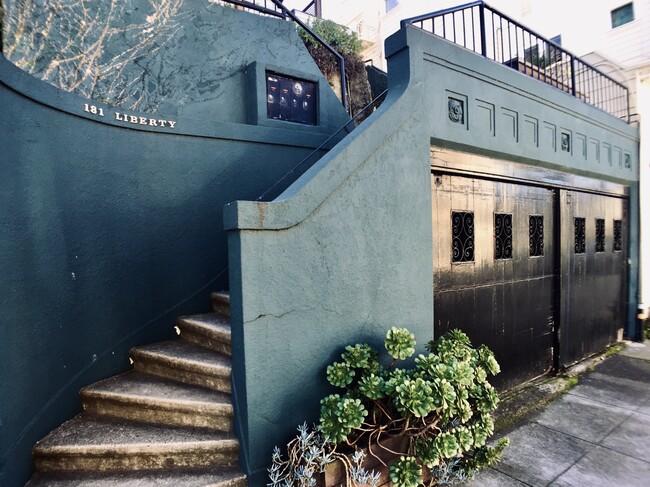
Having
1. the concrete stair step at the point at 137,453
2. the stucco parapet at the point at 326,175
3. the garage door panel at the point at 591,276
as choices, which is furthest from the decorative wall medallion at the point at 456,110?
the concrete stair step at the point at 137,453

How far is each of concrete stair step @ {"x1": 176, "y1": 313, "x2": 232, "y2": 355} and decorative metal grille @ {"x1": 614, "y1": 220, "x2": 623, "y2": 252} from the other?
8070 mm

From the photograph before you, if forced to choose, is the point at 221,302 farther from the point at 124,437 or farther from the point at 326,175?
the point at 326,175

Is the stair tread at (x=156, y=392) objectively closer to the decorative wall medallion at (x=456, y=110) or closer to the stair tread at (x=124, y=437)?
the stair tread at (x=124, y=437)

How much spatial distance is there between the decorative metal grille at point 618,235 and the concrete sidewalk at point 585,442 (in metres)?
3.07

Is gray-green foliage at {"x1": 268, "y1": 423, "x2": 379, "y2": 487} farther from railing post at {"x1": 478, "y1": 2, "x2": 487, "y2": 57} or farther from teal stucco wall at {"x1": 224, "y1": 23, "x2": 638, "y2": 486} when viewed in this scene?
railing post at {"x1": 478, "y1": 2, "x2": 487, "y2": 57}

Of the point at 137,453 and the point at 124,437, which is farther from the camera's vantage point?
the point at 124,437

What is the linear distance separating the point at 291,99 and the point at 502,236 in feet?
12.0

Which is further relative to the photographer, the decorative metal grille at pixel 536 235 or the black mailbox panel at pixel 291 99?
the decorative metal grille at pixel 536 235

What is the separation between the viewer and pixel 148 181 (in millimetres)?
4145

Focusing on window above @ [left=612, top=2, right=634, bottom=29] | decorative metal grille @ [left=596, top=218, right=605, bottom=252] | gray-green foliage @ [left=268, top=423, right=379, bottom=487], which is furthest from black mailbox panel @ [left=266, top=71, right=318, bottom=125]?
window above @ [left=612, top=2, right=634, bottom=29]

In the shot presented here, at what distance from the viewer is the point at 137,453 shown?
111 inches

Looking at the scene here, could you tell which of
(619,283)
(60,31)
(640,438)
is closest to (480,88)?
(640,438)

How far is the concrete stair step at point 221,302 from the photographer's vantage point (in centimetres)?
420

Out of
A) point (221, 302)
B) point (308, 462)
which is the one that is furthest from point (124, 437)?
point (221, 302)
